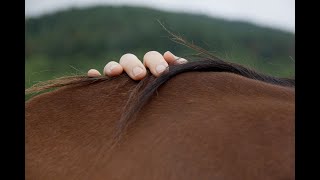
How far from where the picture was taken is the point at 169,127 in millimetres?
1093

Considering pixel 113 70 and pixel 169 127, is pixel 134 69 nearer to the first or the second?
pixel 113 70

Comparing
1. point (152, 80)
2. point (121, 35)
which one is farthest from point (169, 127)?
point (121, 35)

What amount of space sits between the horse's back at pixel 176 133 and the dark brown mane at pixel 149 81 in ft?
0.06

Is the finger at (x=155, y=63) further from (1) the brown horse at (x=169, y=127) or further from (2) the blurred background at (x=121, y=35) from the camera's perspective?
(2) the blurred background at (x=121, y=35)

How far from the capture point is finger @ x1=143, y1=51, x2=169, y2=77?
4.21 feet

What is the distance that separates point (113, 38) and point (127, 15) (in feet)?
5.24

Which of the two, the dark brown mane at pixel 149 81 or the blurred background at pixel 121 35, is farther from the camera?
the blurred background at pixel 121 35

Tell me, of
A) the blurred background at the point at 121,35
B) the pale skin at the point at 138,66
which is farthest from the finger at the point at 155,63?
the blurred background at the point at 121,35

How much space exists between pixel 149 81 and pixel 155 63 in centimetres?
8

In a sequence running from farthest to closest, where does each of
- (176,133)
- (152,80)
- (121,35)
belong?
1. (121,35)
2. (152,80)
3. (176,133)

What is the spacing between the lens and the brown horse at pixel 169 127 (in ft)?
3.37

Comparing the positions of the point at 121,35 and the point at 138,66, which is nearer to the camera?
the point at 138,66

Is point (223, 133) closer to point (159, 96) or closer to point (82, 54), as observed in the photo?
point (159, 96)

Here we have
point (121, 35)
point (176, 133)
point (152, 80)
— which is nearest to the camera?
point (176, 133)
